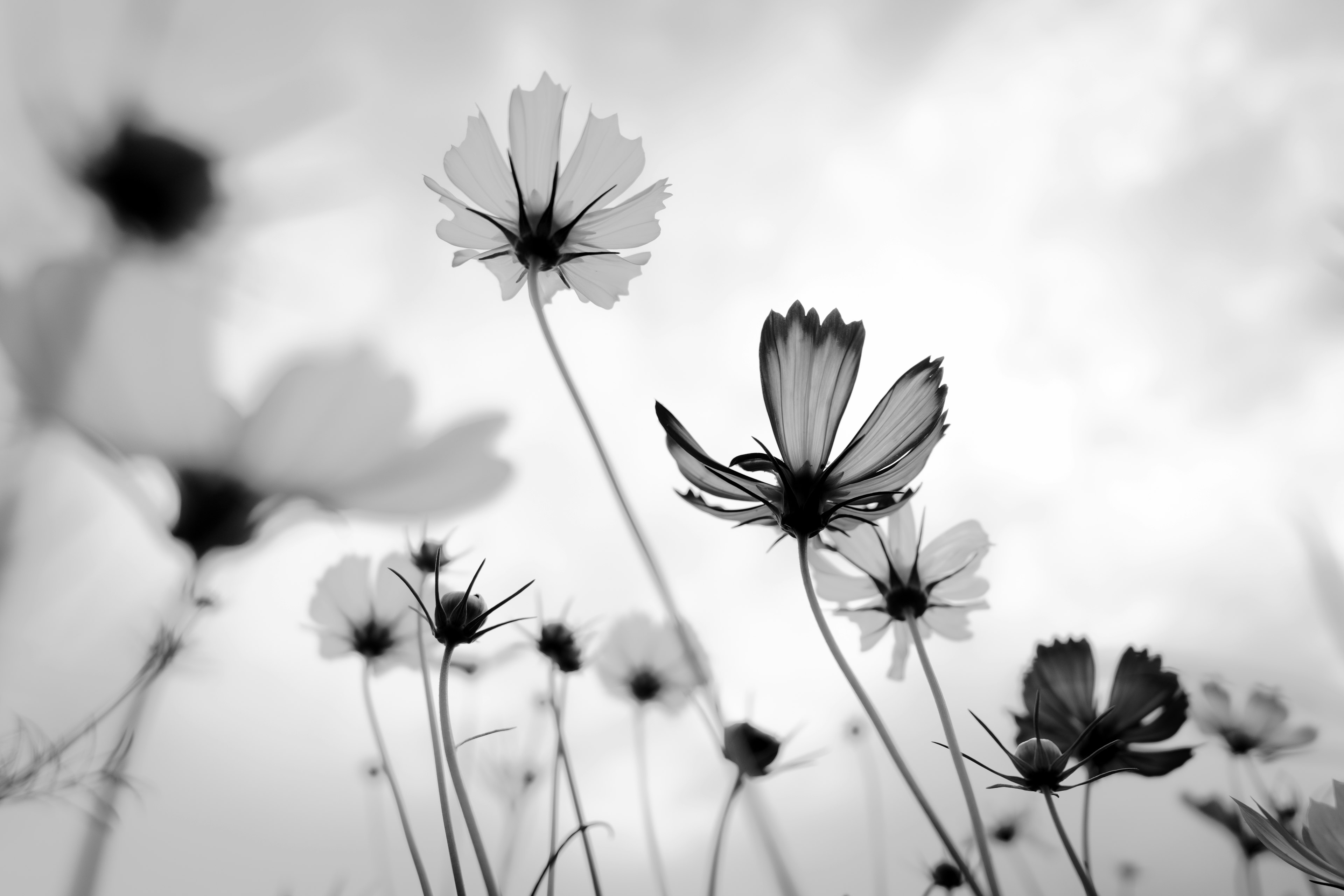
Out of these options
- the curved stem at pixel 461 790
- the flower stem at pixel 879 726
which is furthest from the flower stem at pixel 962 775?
the curved stem at pixel 461 790

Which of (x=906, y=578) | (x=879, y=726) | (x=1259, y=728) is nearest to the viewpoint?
(x=879, y=726)

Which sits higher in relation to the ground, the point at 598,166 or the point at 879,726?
the point at 598,166

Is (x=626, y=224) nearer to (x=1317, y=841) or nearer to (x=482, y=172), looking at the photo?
(x=482, y=172)

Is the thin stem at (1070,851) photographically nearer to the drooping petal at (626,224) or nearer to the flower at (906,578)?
the flower at (906,578)

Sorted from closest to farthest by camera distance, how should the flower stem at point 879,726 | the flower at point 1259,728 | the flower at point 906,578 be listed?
the flower stem at point 879,726 → the flower at point 906,578 → the flower at point 1259,728

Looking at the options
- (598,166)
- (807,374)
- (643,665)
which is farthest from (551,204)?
(643,665)

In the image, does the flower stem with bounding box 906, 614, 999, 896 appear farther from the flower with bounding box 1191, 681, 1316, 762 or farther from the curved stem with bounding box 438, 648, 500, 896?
the flower with bounding box 1191, 681, 1316, 762

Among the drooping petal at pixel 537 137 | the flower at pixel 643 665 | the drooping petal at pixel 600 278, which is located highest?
the drooping petal at pixel 537 137
